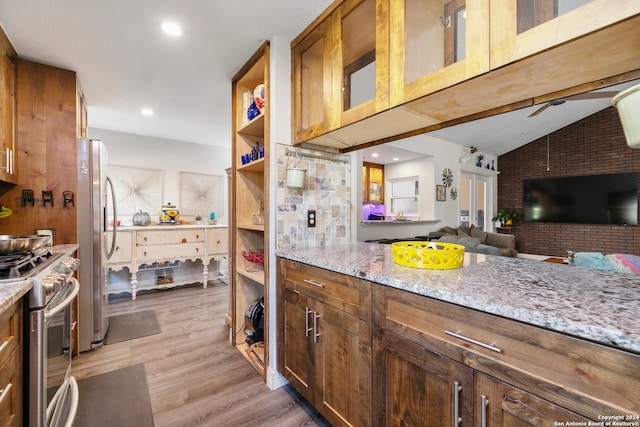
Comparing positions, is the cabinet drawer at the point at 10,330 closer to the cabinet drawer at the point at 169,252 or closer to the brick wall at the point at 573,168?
the cabinet drawer at the point at 169,252

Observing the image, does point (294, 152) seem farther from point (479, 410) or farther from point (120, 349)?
point (120, 349)

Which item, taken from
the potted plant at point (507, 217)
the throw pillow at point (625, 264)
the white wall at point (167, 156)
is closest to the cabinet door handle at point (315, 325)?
the throw pillow at point (625, 264)

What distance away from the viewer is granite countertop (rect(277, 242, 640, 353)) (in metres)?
0.61

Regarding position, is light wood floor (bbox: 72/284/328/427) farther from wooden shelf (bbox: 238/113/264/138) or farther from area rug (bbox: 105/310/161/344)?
wooden shelf (bbox: 238/113/264/138)

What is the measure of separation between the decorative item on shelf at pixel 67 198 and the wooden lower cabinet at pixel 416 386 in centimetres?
261

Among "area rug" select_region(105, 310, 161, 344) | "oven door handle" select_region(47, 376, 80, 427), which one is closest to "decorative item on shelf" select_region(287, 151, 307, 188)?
"oven door handle" select_region(47, 376, 80, 427)

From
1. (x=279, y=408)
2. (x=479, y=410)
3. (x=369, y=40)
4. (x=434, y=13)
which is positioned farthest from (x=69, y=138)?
(x=479, y=410)

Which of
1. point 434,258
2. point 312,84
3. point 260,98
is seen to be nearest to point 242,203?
point 260,98

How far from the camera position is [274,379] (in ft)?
5.92

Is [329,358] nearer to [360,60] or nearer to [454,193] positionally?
[360,60]

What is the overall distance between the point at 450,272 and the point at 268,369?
1384mm

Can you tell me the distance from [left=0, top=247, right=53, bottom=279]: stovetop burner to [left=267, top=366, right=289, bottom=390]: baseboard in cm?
139

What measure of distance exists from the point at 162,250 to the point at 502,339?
13.1ft

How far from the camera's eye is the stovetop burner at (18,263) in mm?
1134
